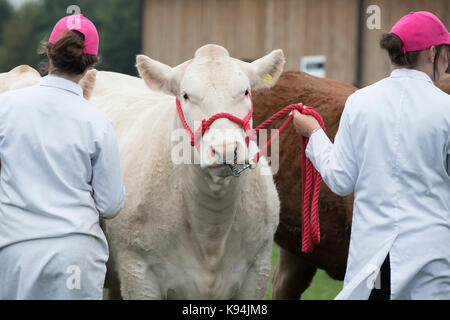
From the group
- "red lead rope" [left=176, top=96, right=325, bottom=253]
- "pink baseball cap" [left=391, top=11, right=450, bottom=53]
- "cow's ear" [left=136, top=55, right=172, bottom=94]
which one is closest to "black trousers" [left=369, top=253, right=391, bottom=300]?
"red lead rope" [left=176, top=96, right=325, bottom=253]

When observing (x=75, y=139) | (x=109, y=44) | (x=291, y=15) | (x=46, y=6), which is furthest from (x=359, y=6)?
(x=46, y=6)

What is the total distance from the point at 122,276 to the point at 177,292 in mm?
352

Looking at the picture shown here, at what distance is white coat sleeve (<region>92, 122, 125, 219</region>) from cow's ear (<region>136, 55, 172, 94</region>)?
80 centimetres

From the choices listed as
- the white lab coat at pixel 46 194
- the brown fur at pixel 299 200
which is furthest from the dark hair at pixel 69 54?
the brown fur at pixel 299 200

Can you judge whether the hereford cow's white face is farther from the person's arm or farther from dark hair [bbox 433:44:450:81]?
dark hair [bbox 433:44:450:81]

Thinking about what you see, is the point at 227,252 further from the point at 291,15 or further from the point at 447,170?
the point at 291,15

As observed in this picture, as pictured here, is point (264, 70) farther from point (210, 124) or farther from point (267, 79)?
point (210, 124)

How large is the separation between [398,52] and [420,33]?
13 cm

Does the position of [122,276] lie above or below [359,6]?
below

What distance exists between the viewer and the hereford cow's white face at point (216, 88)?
346 centimetres

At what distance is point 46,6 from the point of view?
5138 cm

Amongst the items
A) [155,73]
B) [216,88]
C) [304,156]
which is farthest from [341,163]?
[155,73]

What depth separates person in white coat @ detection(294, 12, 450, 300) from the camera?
3.15 meters

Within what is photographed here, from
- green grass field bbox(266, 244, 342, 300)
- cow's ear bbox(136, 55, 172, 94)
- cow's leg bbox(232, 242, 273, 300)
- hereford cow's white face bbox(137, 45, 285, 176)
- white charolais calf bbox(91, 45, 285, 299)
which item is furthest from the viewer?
green grass field bbox(266, 244, 342, 300)
